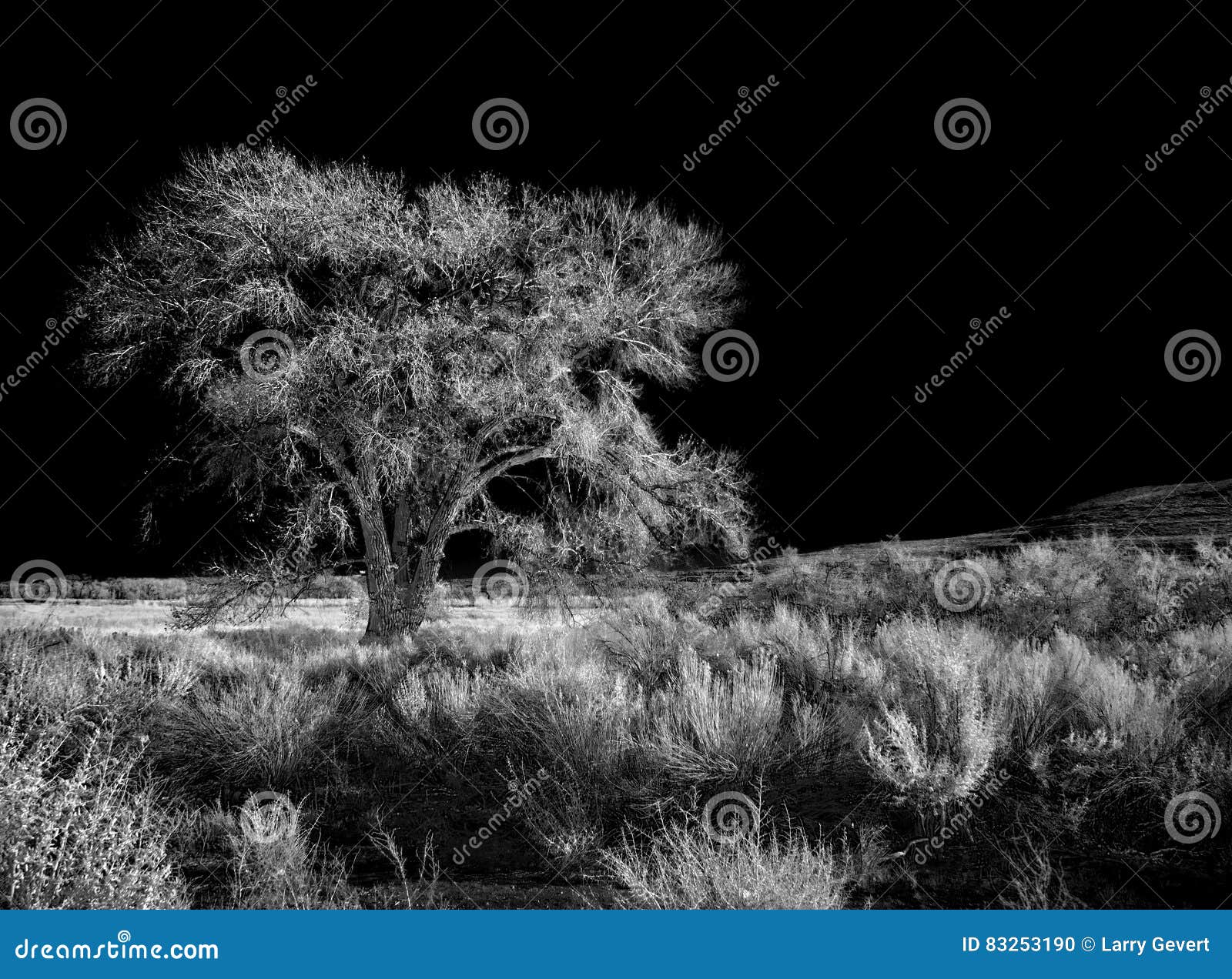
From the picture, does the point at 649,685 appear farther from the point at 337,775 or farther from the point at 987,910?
the point at 987,910

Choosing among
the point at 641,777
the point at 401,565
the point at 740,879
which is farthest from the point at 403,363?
the point at 740,879

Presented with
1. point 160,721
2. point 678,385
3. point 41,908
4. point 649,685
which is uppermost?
point 678,385

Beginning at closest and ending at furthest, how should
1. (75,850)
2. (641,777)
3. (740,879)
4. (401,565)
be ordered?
(740,879) < (75,850) < (641,777) < (401,565)

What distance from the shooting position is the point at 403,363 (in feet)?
39.3

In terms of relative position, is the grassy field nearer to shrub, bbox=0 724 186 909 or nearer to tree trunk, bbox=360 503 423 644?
shrub, bbox=0 724 186 909

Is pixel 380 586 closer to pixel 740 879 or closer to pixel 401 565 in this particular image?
pixel 401 565

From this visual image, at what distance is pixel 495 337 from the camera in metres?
12.6

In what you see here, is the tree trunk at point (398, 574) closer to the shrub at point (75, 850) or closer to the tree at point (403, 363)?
the tree at point (403, 363)

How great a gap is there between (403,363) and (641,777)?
28.1 ft

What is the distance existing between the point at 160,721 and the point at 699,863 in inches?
204

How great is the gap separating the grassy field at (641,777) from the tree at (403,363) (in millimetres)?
4224

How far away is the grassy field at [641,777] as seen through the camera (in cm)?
392

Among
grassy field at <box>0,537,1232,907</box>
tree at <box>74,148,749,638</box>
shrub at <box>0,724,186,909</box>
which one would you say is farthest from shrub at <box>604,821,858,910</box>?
tree at <box>74,148,749,638</box>

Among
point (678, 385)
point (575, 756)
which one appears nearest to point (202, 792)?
point (575, 756)
